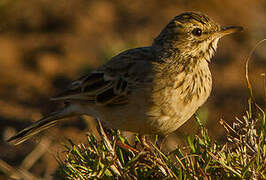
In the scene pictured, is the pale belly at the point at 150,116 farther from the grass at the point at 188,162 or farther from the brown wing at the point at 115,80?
the grass at the point at 188,162

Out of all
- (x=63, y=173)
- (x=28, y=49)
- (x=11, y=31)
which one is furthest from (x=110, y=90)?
(x=11, y=31)

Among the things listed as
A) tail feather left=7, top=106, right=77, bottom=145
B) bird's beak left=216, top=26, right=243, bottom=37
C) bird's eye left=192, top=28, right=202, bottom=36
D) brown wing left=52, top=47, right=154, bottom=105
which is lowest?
tail feather left=7, top=106, right=77, bottom=145

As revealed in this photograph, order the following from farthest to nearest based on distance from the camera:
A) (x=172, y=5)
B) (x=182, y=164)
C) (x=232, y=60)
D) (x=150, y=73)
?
1. (x=172, y=5)
2. (x=232, y=60)
3. (x=150, y=73)
4. (x=182, y=164)

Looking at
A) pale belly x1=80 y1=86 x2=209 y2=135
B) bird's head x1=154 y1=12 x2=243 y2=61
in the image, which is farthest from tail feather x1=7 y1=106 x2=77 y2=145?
bird's head x1=154 y1=12 x2=243 y2=61

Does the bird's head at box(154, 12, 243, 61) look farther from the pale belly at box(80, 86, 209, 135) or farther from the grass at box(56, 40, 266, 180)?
the grass at box(56, 40, 266, 180)

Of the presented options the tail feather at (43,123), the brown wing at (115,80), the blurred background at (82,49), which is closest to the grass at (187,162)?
the brown wing at (115,80)

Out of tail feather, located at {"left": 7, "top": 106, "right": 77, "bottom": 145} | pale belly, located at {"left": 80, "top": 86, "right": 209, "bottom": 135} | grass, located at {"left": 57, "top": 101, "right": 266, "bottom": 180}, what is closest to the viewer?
grass, located at {"left": 57, "top": 101, "right": 266, "bottom": 180}

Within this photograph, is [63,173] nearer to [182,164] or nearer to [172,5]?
[182,164]
